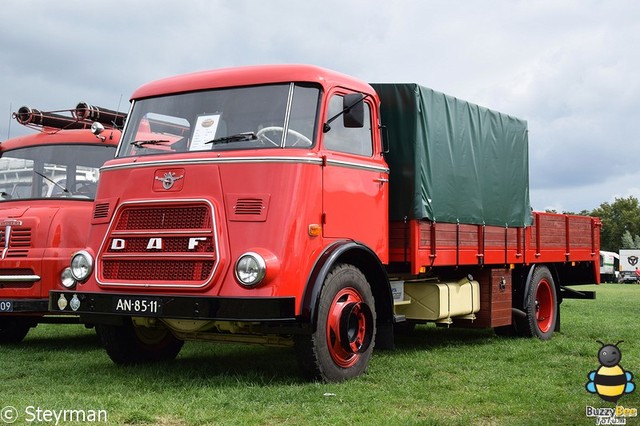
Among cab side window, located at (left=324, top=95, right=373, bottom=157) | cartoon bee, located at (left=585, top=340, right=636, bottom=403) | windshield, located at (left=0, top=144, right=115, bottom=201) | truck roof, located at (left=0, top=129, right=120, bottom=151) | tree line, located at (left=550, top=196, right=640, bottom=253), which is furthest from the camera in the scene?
tree line, located at (left=550, top=196, right=640, bottom=253)

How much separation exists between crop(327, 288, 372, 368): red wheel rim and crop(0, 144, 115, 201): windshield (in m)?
4.62

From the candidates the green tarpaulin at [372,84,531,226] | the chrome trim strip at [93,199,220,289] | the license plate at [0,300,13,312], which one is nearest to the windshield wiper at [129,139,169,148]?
the chrome trim strip at [93,199,220,289]

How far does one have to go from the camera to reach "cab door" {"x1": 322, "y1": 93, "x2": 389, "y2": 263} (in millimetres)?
7711

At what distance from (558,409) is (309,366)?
84.5 inches

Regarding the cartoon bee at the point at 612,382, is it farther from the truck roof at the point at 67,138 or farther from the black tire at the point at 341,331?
the truck roof at the point at 67,138

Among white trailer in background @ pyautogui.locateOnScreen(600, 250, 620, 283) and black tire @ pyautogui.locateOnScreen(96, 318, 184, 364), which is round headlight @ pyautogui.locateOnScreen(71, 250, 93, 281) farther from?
white trailer in background @ pyautogui.locateOnScreen(600, 250, 620, 283)

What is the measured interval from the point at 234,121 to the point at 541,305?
654 cm

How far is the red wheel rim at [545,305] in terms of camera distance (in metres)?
12.2

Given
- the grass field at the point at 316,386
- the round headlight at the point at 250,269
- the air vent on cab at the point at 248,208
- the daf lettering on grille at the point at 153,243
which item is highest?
the air vent on cab at the point at 248,208

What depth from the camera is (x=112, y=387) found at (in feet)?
23.7

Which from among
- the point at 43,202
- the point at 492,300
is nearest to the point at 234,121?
the point at 43,202

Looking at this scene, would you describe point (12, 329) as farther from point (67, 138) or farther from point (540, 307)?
point (540, 307)

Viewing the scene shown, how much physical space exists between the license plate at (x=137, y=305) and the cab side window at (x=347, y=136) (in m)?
2.15

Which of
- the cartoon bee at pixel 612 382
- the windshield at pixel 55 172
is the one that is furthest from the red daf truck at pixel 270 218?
the windshield at pixel 55 172
